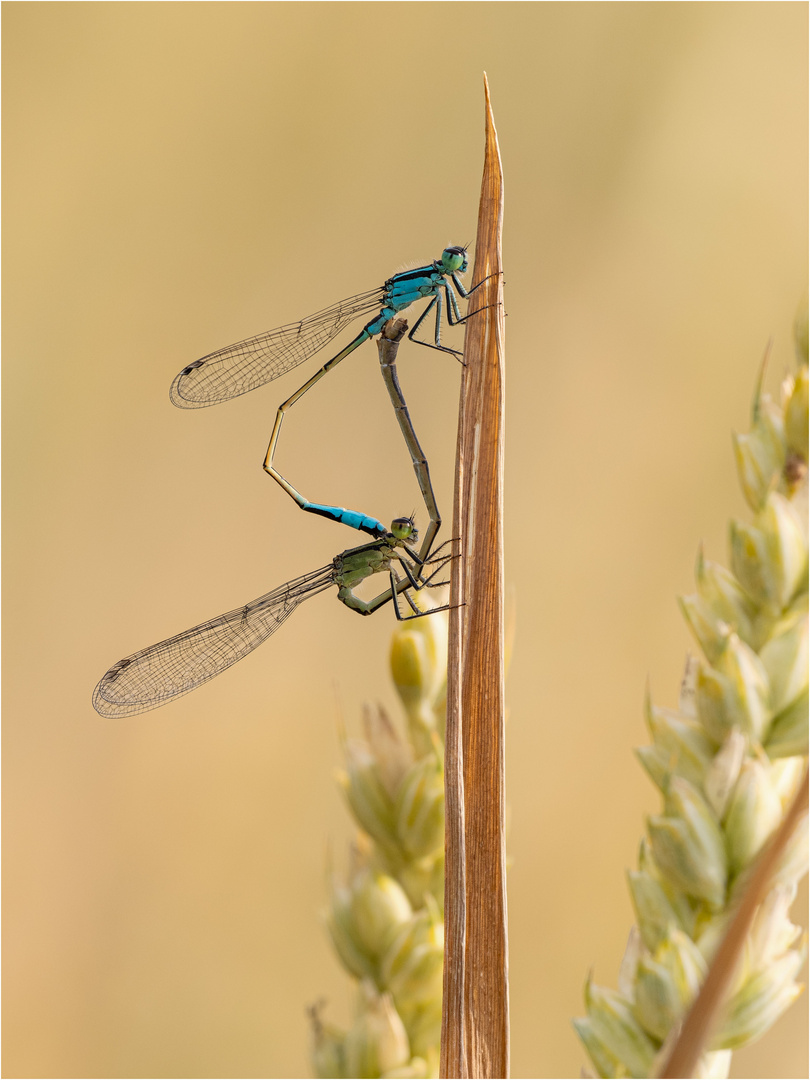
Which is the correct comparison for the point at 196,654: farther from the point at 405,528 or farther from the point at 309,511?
the point at 405,528

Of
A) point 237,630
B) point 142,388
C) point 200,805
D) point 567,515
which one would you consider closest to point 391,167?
point 142,388

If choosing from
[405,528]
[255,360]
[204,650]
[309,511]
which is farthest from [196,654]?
[255,360]

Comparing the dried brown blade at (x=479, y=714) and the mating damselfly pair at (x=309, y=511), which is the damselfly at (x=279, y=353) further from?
the dried brown blade at (x=479, y=714)

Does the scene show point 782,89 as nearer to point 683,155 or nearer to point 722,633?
point 683,155

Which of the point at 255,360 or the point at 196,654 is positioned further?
the point at 255,360

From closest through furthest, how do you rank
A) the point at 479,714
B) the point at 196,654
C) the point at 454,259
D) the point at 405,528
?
the point at 479,714, the point at 405,528, the point at 454,259, the point at 196,654
